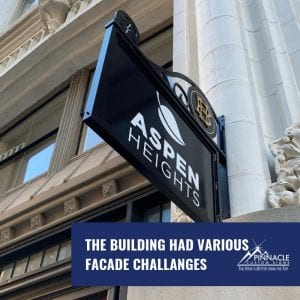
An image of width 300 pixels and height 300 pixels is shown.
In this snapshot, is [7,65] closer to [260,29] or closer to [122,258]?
[260,29]

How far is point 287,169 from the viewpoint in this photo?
13.3 feet

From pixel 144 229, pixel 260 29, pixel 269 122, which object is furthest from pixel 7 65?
pixel 144 229

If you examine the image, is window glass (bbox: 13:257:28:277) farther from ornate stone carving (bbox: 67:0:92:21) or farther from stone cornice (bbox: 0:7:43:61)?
stone cornice (bbox: 0:7:43:61)

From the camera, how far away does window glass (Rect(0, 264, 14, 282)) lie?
22.7 ft

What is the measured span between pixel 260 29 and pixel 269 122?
1.57 meters

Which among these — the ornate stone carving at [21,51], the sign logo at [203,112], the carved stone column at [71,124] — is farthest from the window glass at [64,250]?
the ornate stone carving at [21,51]

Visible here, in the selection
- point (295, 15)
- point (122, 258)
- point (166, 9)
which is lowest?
point (122, 258)

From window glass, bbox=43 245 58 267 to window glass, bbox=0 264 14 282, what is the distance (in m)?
0.86

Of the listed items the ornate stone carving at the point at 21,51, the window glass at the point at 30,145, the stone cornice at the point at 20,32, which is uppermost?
the stone cornice at the point at 20,32

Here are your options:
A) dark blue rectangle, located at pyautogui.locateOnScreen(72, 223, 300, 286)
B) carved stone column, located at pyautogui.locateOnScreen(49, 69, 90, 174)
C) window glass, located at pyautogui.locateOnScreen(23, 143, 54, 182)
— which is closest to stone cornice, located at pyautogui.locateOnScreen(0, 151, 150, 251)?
carved stone column, located at pyautogui.locateOnScreen(49, 69, 90, 174)

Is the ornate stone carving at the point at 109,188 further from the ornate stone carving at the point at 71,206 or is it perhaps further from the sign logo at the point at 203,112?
the sign logo at the point at 203,112

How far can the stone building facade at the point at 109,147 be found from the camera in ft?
13.7

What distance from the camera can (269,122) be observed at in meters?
4.68

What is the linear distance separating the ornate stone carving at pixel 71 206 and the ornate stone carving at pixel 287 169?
294 centimetres
